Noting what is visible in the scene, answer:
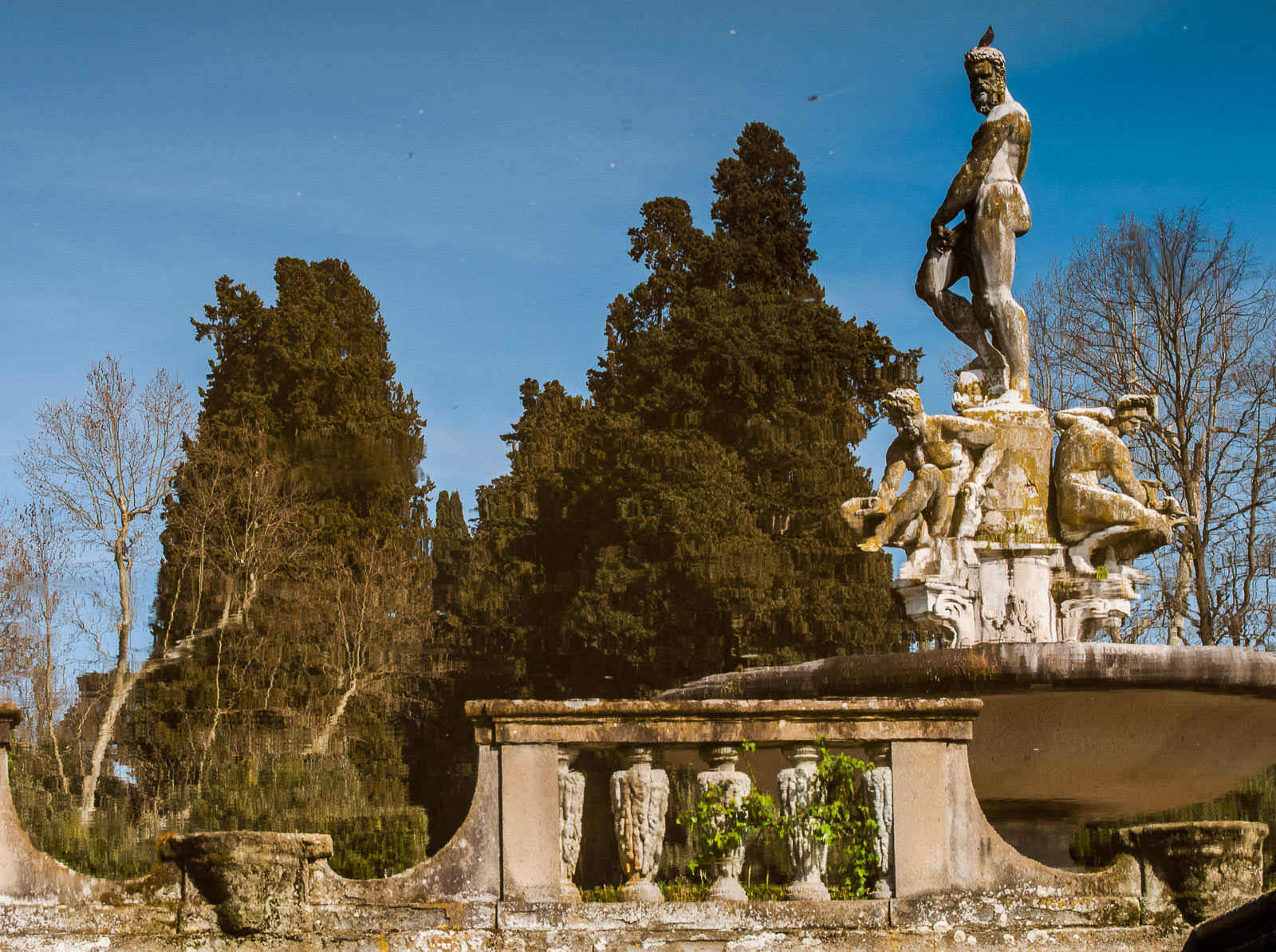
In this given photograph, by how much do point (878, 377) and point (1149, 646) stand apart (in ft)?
85.1

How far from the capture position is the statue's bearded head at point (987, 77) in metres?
11.8

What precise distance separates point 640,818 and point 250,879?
4.94ft

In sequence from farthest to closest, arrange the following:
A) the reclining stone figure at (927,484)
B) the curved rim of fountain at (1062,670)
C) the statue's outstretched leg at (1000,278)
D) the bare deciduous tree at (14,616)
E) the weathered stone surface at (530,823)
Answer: the bare deciduous tree at (14,616), the statue's outstretched leg at (1000,278), the reclining stone figure at (927,484), the curved rim of fountain at (1062,670), the weathered stone surface at (530,823)

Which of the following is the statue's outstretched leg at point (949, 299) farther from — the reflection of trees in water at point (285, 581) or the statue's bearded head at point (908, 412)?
the reflection of trees in water at point (285, 581)

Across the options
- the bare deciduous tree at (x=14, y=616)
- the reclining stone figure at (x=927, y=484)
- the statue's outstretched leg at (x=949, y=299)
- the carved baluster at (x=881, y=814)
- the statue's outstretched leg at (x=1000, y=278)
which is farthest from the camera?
the bare deciduous tree at (x=14, y=616)

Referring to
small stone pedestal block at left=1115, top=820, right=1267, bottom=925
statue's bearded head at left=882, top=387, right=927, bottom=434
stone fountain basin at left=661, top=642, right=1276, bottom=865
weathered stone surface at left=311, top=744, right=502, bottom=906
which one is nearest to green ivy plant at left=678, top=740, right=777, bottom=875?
weathered stone surface at left=311, top=744, right=502, bottom=906

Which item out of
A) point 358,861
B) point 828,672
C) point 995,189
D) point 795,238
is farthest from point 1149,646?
point 795,238

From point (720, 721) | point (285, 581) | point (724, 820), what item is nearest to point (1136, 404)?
point (720, 721)

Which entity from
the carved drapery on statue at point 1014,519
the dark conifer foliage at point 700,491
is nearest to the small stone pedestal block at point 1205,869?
the carved drapery on statue at point 1014,519

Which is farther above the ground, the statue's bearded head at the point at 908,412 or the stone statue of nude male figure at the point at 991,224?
the stone statue of nude male figure at the point at 991,224

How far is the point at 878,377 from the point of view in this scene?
33.6 metres

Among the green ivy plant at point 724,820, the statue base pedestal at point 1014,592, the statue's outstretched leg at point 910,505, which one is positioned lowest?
the green ivy plant at point 724,820

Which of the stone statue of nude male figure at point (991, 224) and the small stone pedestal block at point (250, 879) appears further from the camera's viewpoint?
the stone statue of nude male figure at point (991, 224)

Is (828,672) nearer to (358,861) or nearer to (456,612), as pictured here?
(358,861)
